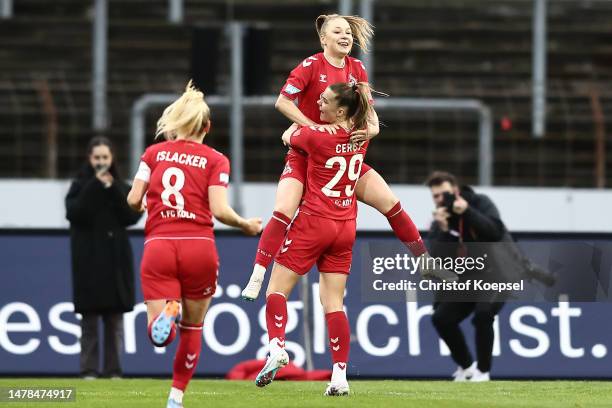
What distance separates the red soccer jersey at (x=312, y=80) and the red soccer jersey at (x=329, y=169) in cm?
55

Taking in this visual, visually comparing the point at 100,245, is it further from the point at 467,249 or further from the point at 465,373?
the point at 465,373

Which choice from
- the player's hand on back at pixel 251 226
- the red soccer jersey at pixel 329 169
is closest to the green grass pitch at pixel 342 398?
the player's hand on back at pixel 251 226

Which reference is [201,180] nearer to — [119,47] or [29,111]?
[29,111]

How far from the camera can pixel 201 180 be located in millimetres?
8734

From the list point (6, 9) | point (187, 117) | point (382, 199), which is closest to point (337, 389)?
point (382, 199)

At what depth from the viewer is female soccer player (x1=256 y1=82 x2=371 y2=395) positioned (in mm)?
9758

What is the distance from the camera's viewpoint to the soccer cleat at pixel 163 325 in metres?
8.41

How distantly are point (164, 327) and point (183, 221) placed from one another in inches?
27.0

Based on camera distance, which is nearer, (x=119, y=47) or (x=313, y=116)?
(x=313, y=116)

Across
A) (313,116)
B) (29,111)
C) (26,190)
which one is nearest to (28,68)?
(29,111)

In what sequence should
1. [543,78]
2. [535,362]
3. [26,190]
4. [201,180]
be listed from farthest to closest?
[543,78] → [26,190] → [535,362] → [201,180]

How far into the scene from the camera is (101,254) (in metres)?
13.5

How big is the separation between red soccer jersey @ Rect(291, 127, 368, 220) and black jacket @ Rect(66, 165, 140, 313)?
12.6ft

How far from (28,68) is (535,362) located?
12106 mm
